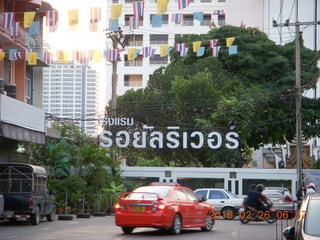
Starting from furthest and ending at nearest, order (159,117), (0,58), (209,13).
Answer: (209,13)
(159,117)
(0,58)

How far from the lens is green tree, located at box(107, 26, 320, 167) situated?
157ft

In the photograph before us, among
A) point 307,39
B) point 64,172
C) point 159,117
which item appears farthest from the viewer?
point 307,39

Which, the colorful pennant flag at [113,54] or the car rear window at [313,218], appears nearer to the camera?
the car rear window at [313,218]

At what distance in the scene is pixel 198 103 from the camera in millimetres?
48781

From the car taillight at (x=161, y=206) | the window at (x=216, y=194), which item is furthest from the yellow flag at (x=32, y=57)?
the car taillight at (x=161, y=206)

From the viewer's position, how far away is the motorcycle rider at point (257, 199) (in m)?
25.3

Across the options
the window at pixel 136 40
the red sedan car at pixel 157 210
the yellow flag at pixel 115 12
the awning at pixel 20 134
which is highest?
the window at pixel 136 40

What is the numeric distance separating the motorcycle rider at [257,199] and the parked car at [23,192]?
310 inches

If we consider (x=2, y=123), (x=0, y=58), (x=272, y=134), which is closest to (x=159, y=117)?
(x=272, y=134)

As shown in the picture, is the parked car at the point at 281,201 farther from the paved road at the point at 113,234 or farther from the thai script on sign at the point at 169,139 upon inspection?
the thai script on sign at the point at 169,139

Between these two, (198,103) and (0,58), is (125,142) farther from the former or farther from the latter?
(0,58)

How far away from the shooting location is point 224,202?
34.5 m

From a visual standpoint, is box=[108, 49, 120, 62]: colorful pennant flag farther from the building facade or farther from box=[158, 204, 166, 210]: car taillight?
box=[158, 204, 166, 210]: car taillight

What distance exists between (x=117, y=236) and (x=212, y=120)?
28427mm
